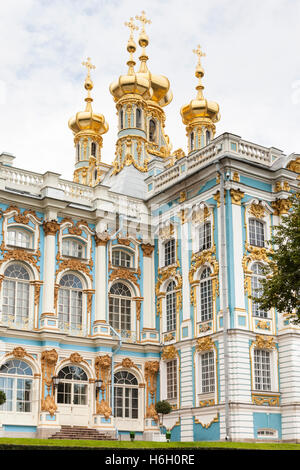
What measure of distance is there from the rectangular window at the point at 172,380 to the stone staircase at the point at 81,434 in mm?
2684

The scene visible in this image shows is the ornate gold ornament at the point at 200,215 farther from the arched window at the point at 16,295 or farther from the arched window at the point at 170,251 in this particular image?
the arched window at the point at 16,295

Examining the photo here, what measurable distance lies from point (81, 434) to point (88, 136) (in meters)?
20.2

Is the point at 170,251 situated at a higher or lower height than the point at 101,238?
lower

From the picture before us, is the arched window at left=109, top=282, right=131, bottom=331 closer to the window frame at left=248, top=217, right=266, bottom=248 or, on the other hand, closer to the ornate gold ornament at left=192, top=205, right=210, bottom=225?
the ornate gold ornament at left=192, top=205, right=210, bottom=225

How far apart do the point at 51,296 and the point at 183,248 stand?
5199 millimetres

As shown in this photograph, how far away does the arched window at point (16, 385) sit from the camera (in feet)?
81.3

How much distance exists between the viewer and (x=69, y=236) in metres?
27.6

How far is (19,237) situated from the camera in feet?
87.9

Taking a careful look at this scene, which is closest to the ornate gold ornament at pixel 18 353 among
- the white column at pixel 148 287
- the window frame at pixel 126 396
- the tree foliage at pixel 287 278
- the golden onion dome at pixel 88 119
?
the window frame at pixel 126 396

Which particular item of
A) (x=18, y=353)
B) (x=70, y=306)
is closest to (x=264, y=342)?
(x=70, y=306)

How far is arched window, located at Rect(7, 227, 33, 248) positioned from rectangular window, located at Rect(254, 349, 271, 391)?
9051mm

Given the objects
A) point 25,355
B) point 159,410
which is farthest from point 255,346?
point 25,355

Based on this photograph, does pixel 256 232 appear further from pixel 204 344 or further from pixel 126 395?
pixel 126 395
